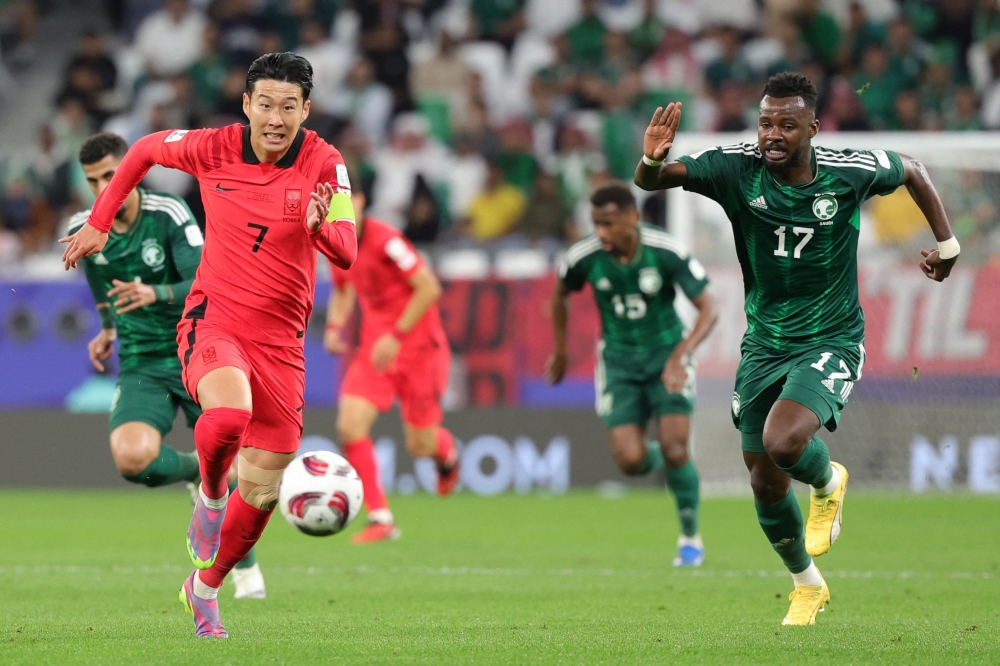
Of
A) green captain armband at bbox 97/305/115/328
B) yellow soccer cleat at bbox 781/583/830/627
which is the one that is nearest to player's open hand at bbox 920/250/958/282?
yellow soccer cleat at bbox 781/583/830/627

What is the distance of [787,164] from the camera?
259 inches

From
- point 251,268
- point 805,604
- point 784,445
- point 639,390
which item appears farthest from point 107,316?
point 805,604

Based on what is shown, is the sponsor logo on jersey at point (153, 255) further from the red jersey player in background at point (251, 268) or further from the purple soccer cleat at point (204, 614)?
the purple soccer cleat at point (204, 614)

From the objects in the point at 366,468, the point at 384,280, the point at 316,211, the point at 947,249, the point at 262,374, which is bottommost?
the point at 366,468

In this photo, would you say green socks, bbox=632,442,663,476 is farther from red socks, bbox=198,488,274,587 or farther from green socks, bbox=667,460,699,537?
red socks, bbox=198,488,274,587

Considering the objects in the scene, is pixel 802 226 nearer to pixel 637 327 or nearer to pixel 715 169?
pixel 715 169

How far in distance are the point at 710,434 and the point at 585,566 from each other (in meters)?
5.50

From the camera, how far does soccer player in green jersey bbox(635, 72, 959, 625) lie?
6.52 metres

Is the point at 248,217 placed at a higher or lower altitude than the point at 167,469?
higher

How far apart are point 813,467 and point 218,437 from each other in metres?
2.60

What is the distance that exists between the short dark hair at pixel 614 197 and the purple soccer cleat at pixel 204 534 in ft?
14.1

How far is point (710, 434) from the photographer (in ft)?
48.0

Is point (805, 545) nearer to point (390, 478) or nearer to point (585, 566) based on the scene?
point (585, 566)

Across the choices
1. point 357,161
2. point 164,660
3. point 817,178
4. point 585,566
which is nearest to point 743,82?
point 357,161
